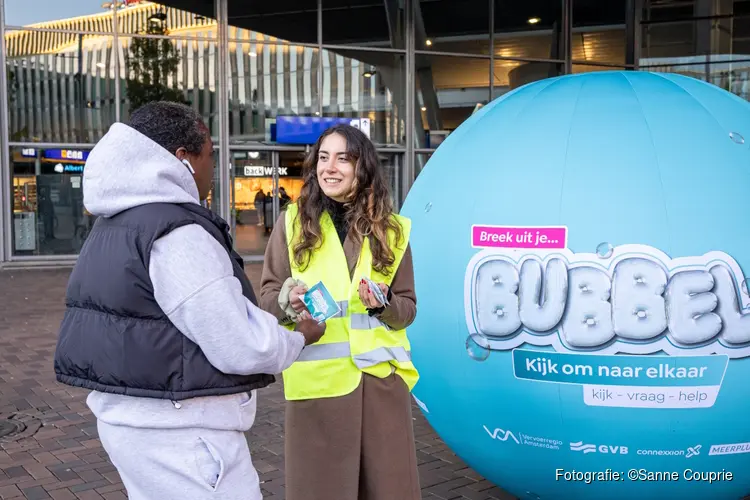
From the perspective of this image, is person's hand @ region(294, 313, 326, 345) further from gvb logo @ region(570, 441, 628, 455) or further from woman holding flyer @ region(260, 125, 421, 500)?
gvb logo @ region(570, 441, 628, 455)

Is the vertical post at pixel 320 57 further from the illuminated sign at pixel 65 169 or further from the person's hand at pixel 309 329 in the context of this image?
the person's hand at pixel 309 329

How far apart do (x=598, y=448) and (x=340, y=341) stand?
123 centimetres

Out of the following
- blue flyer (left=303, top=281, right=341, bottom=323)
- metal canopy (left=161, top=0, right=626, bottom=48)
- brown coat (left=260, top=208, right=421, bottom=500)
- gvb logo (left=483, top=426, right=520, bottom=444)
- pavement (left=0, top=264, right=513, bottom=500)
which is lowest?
pavement (left=0, top=264, right=513, bottom=500)

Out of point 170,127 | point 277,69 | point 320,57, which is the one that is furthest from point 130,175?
point 320,57

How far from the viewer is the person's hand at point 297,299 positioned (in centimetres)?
259

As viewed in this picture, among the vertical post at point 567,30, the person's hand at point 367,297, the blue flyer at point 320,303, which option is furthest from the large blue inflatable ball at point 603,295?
the vertical post at point 567,30

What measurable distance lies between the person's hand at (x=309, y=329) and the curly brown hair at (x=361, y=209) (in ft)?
1.42

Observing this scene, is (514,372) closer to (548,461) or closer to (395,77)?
(548,461)

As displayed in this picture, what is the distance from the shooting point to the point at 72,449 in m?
5.16

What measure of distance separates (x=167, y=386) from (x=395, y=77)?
16653 millimetres

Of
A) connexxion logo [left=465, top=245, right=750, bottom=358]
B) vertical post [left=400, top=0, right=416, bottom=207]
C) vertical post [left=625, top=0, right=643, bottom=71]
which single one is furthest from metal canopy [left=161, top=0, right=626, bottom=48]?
connexxion logo [left=465, top=245, right=750, bottom=358]

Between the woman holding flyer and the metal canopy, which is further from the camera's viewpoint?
the metal canopy

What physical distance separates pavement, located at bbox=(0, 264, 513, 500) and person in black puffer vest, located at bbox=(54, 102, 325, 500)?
7.84 feet

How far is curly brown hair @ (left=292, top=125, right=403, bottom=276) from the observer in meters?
2.87
